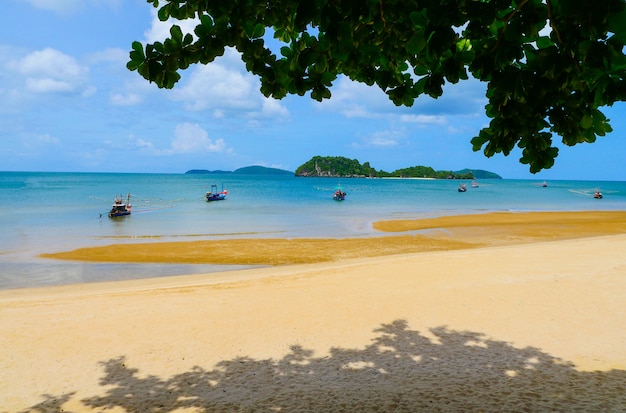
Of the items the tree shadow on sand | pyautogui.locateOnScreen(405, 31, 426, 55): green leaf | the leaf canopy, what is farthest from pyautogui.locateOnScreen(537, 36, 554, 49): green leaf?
the tree shadow on sand

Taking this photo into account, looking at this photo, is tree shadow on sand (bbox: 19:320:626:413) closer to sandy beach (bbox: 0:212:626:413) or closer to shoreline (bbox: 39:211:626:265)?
sandy beach (bbox: 0:212:626:413)

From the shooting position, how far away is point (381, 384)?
6137 mm

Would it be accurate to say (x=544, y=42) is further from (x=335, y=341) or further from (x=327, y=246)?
(x=327, y=246)

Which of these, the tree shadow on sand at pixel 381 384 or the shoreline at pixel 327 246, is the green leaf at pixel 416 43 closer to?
the tree shadow on sand at pixel 381 384

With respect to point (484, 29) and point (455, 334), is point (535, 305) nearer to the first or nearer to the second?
point (455, 334)

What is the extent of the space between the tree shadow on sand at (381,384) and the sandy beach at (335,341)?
0.03 m

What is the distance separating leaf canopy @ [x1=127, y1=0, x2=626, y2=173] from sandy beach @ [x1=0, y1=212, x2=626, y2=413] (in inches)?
162

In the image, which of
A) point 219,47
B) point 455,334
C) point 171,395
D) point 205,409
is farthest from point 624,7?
point 455,334

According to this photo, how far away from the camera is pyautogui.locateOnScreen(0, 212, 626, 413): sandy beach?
19.1ft

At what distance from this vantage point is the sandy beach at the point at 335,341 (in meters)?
5.82

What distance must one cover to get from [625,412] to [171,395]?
608 cm

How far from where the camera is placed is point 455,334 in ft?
26.8

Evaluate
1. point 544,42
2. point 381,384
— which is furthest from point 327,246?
point 544,42

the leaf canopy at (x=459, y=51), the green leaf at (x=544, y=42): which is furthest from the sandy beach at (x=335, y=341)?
the green leaf at (x=544, y=42)
